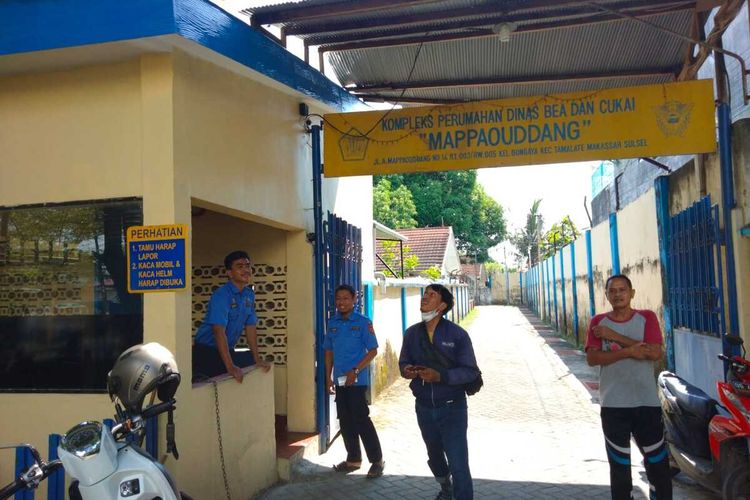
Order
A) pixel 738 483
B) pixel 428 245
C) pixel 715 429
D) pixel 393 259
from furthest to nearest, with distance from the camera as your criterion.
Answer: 1. pixel 428 245
2. pixel 393 259
3. pixel 715 429
4. pixel 738 483

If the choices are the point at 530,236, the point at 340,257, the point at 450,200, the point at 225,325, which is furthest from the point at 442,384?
the point at 530,236

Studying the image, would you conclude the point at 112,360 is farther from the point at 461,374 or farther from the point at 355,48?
the point at 355,48

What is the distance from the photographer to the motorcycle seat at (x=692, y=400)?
14.3 ft

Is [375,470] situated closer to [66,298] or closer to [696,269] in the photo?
[66,298]

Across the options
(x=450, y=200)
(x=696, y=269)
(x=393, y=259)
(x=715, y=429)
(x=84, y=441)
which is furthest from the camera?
(x=450, y=200)

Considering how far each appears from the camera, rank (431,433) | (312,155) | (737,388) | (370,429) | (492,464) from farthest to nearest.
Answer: (312,155), (492,464), (370,429), (431,433), (737,388)

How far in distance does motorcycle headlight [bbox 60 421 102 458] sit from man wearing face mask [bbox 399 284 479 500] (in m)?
2.09

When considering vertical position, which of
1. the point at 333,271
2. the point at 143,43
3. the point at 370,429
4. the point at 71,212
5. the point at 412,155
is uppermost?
the point at 143,43

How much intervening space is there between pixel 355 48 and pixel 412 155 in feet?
3.86

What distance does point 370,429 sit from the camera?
5.39 meters

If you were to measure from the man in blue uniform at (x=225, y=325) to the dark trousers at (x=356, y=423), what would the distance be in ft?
2.76

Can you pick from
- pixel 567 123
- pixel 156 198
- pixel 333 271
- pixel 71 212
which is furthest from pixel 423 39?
pixel 71 212

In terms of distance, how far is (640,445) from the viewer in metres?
3.94

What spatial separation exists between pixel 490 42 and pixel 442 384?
343 centimetres
